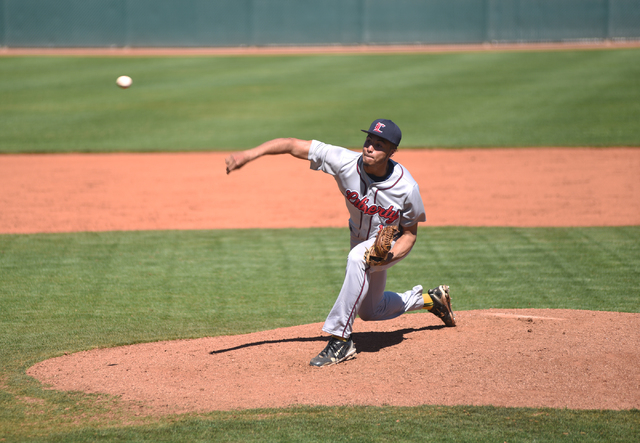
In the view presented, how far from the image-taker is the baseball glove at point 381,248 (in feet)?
15.3

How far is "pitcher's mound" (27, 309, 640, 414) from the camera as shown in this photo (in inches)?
174

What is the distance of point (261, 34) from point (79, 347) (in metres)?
27.6

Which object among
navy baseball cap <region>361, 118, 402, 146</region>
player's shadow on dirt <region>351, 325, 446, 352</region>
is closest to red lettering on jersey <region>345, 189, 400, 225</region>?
navy baseball cap <region>361, 118, 402, 146</region>

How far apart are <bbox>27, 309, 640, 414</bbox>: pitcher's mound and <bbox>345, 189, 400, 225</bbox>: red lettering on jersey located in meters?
1.03

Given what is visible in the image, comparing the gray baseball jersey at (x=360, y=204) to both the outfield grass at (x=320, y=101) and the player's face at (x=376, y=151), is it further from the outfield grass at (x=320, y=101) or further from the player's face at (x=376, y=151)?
the outfield grass at (x=320, y=101)

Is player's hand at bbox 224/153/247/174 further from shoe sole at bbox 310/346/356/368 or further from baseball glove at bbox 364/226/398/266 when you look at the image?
shoe sole at bbox 310/346/356/368

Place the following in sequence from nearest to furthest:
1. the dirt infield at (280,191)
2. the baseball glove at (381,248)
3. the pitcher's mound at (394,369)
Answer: the pitcher's mound at (394,369) < the baseball glove at (381,248) < the dirt infield at (280,191)

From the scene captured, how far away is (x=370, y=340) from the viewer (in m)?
5.56

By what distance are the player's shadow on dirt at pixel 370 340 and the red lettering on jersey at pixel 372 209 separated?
1.06 metres

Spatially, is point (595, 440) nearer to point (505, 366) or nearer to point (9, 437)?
point (505, 366)

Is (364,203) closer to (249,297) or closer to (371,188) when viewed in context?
(371,188)

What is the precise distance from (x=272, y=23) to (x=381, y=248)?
28233mm

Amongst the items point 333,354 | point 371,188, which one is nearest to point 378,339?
point 333,354

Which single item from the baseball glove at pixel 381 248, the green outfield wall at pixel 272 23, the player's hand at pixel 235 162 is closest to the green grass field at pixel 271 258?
the baseball glove at pixel 381 248
